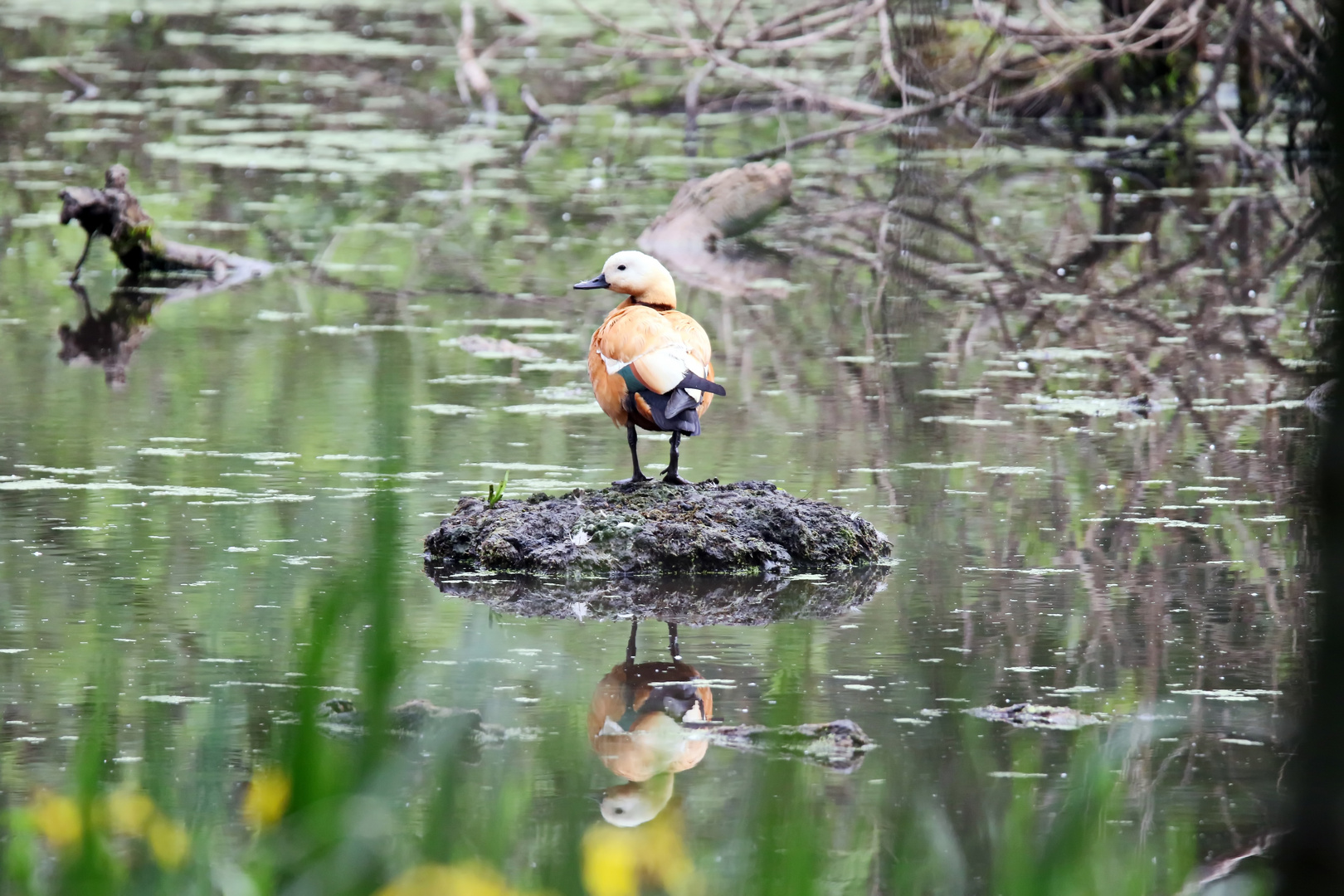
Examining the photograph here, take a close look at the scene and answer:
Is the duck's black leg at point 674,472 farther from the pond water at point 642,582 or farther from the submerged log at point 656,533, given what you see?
the pond water at point 642,582

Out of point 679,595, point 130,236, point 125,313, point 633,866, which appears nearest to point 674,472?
point 679,595

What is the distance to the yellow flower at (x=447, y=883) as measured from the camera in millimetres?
2877

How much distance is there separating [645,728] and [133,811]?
89.8 inches

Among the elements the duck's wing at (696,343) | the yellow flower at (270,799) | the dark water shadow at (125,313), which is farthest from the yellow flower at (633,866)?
the dark water shadow at (125,313)

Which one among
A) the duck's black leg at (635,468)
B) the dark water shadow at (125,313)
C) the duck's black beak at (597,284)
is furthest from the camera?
the dark water shadow at (125,313)

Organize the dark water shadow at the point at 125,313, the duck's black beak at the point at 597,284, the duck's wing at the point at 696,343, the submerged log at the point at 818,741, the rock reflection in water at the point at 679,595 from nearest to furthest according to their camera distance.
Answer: the submerged log at the point at 818,741 → the rock reflection in water at the point at 679,595 → the duck's wing at the point at 696,343 → the duck's black beak at the point at 597,284 → the dark water shadow at the point at 125,313

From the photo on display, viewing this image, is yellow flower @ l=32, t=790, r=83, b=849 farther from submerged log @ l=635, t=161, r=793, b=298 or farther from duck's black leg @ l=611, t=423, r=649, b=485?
submerged log @ l=635, t=161, r=793, b=298

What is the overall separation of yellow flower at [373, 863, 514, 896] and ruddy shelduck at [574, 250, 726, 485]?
3.57m

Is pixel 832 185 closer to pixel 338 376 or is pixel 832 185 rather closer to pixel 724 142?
pixel 724 142

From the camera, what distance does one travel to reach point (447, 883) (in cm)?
289

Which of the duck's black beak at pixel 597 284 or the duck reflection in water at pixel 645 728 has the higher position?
the duck's black beak at pixel 597 284

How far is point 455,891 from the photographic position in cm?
287

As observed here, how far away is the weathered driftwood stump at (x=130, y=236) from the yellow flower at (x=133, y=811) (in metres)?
8.71

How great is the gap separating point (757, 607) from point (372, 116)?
1504 centimetres
